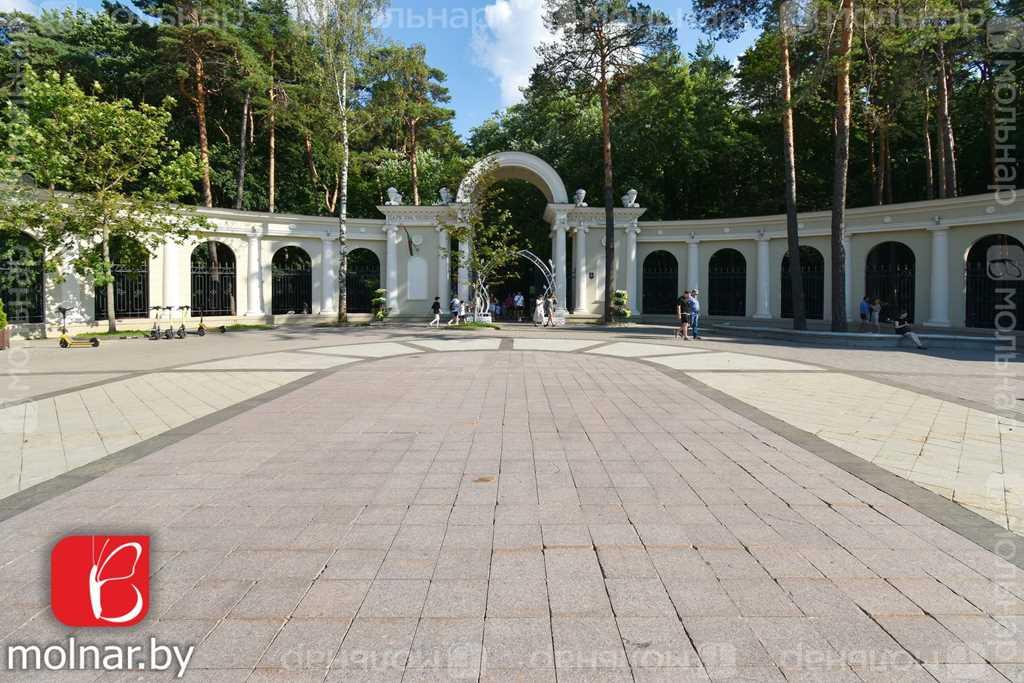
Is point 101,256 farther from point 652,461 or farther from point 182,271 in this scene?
point 652,461

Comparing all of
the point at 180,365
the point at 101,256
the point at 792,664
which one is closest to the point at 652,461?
the point at 792,664

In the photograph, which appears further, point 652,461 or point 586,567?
point 652,461

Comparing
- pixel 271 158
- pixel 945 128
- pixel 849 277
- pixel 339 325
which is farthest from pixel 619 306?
pixel 271 158

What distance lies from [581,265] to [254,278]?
55.6 ft

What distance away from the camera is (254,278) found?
92.1ft

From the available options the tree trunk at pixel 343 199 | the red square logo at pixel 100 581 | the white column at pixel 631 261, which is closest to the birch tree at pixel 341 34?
the tree trunk at pixel 343 199

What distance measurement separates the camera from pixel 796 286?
23.5 metres

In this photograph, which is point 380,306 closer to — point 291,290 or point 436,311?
point 436,311

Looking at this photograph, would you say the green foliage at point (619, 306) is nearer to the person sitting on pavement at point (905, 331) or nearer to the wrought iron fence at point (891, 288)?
the wrought iron fence at point (891, 288)

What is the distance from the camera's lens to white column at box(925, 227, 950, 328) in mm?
22153

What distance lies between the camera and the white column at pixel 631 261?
101 ft

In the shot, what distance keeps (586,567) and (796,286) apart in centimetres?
2349

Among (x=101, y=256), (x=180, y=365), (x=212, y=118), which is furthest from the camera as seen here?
(x=212, y=118)

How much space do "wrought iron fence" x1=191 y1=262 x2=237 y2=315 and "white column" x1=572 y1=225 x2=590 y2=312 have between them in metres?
17.9
